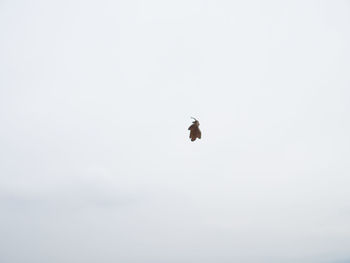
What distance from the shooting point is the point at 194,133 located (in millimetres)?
15812
